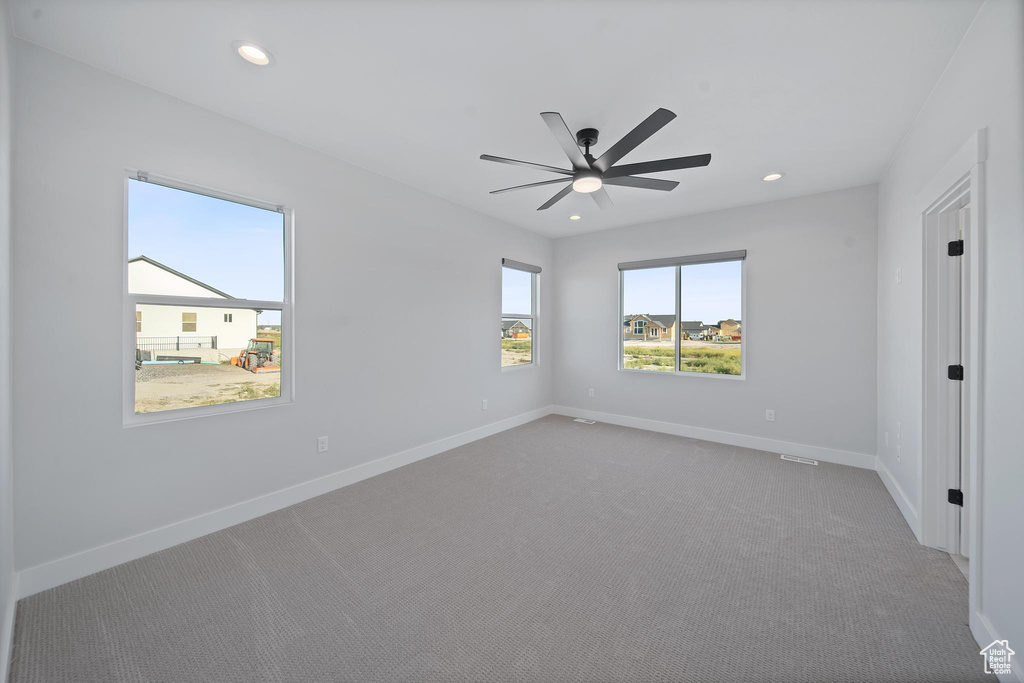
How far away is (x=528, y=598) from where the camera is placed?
6.27 feet

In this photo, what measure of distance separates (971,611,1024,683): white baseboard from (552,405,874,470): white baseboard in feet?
7.91

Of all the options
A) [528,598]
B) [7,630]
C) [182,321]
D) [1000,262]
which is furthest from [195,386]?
[1000,262]

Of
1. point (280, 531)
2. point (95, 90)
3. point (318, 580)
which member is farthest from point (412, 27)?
point (280, 531)

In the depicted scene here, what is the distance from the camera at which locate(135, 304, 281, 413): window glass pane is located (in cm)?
230

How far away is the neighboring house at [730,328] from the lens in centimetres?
439

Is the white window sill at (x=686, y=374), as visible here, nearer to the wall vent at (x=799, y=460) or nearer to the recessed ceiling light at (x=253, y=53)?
the wall vent at (x=799, y=460)

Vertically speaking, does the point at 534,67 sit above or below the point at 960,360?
above

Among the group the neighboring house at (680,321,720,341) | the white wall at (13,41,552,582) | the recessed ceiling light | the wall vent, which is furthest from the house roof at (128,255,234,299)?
the wall vent

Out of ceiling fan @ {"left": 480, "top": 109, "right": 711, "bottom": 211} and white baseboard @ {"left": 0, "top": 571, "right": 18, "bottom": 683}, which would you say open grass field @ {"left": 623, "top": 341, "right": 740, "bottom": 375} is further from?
white baseboard @ {"left": 0, "top": 571, "right": 18, "bottom": 683}

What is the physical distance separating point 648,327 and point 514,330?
5.68ft

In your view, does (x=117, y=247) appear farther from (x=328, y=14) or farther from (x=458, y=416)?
(x=458, y=416)

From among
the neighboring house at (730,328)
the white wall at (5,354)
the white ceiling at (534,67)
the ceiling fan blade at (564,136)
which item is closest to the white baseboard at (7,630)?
the white wall at (5,354)

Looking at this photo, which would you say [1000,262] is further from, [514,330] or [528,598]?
[514,330]

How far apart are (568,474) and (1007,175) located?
304 centimetres
